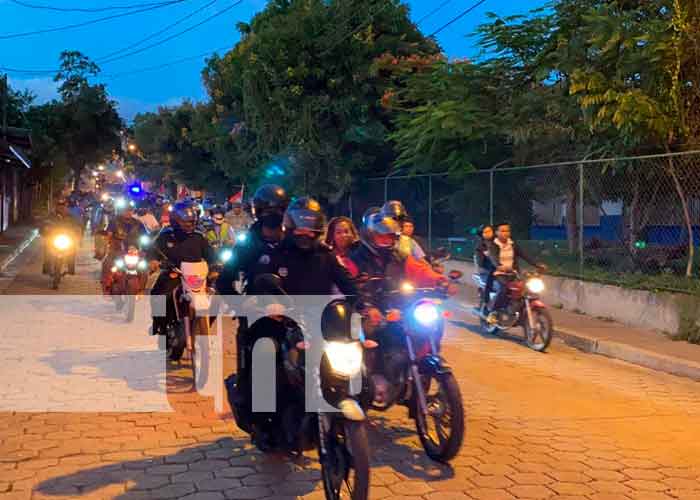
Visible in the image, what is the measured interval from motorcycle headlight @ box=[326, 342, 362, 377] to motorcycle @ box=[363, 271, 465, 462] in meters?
0.91

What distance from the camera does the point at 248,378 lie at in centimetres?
523

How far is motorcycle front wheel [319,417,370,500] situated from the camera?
4.20m

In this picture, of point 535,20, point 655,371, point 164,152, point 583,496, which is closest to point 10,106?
point 164,152

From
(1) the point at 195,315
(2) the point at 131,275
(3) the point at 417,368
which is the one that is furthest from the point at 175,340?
(2) the point at 131,275

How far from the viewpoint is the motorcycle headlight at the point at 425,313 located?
5547mm

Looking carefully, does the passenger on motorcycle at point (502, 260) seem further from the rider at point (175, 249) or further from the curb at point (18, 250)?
the curb at point (18, 250)

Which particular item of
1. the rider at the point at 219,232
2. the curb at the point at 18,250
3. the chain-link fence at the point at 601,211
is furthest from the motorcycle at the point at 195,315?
the curb at the point at 18,250

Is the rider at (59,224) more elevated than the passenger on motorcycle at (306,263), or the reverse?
the rider at (59,224)

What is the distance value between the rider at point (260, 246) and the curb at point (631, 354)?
5450 millimetres

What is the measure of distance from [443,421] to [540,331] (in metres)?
5.05

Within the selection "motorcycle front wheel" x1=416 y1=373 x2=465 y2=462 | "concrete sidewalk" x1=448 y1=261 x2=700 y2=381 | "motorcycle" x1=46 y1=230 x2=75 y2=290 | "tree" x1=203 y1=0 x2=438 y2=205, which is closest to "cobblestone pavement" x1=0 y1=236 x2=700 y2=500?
"motorcycle front wheel" x1=416 y1=373 x2=465 y2=462

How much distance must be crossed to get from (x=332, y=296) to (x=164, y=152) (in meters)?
39.7

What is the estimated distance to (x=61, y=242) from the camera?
15.2 metres

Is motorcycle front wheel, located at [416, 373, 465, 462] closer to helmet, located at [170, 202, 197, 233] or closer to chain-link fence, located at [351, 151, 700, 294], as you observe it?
helmet, located at [170, 202, 197, 233]
